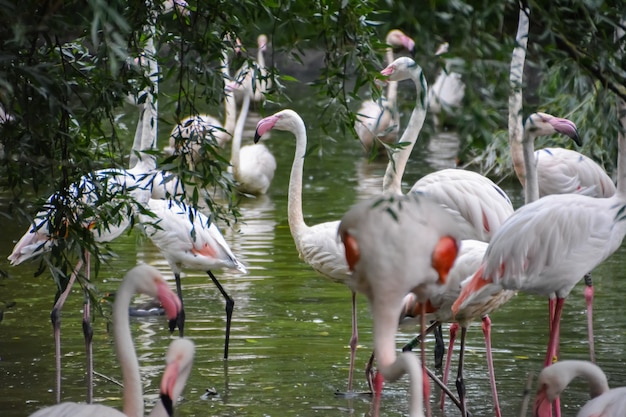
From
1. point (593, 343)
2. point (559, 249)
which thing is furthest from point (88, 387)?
point (593, 343)

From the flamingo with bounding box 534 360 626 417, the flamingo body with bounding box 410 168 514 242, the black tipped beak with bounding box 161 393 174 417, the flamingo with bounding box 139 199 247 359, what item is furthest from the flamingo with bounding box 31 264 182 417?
the flamingo with bounding box 139 199 247 359

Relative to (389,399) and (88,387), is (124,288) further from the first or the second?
(389,399)

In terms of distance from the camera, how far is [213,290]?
26.9 feet

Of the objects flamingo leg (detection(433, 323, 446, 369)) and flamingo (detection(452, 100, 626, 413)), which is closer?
flamingo (detection(452, 100, 626, 413))

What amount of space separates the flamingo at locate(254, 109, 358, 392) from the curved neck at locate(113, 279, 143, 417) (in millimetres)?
1770

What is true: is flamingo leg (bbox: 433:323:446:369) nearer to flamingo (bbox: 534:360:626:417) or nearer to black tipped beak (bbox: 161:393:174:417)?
flamingo (bbox: 534:360:626:417)

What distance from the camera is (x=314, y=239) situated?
6168 mm

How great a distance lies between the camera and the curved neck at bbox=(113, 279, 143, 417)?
3.99 metres

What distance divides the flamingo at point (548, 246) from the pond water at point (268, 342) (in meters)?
0.76

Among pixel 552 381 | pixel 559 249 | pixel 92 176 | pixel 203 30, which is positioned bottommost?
pixel 552 381

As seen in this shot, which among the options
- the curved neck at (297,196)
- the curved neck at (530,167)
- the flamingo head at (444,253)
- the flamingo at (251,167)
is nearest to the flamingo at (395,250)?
the flamingo head at (444,253)

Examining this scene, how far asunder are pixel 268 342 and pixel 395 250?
11.8 ft

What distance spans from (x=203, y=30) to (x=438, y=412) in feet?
7.77

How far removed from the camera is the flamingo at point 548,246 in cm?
498
